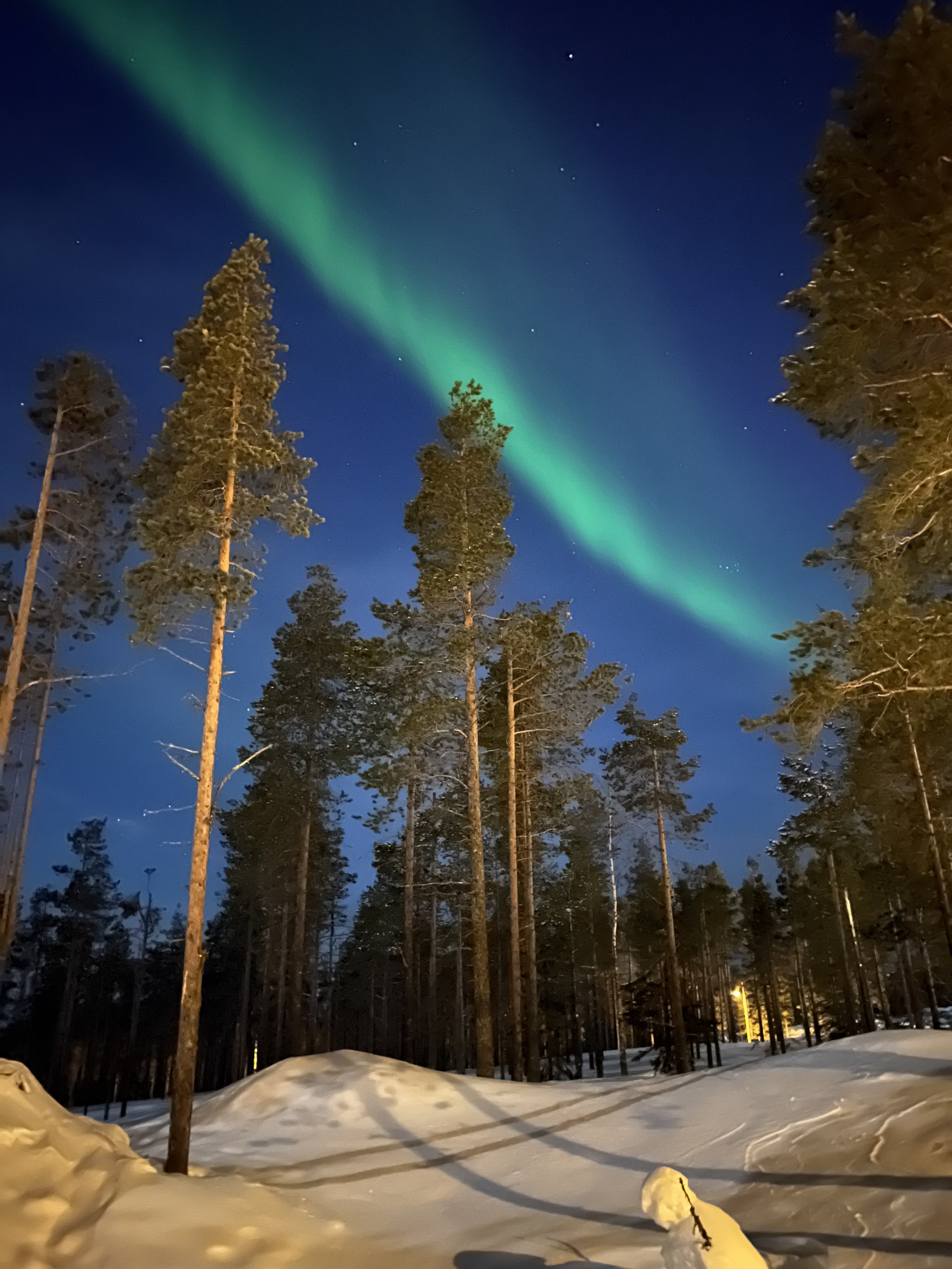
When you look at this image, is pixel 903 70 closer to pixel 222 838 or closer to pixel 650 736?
pixel 650 736

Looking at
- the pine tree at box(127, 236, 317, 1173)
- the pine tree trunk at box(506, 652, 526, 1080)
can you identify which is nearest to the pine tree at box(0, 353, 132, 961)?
the pine tree at box(127, 236, 317, 1173)

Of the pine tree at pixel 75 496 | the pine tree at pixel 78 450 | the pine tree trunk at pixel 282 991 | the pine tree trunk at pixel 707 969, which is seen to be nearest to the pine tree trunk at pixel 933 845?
the pine tree trunk at pixel 707 969

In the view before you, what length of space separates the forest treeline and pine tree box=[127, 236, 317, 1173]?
6 cm

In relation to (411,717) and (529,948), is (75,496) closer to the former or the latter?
(411,717)

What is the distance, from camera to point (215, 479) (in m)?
14.0

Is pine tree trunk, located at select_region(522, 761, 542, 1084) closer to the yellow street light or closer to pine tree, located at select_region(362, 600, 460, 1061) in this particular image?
pine tree, located at select_region(362, 600, 460, 1061)

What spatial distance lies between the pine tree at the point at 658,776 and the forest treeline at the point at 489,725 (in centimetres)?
13

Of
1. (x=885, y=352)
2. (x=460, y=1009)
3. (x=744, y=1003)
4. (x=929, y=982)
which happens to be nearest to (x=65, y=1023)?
(x=460, y=1009)

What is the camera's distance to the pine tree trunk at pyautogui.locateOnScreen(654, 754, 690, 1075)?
23.6m

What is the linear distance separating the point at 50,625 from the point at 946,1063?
22.8 metres

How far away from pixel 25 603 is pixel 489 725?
13537 millimetres

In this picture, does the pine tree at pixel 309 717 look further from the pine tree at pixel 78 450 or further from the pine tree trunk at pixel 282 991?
the pine tree at pixel 78 450

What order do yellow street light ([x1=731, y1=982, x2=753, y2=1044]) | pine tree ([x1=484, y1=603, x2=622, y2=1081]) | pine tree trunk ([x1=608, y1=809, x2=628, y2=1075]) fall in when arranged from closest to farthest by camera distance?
pine tree ([x1=484, y1=603, x2=622, y2=1081]), pine tree trunk ([x1=608, y1=809, x2=628, y2=1075]), yellow street light ([x1=731, y1=982, x2=753, y2=1044])

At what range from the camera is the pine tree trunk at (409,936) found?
22.7m
